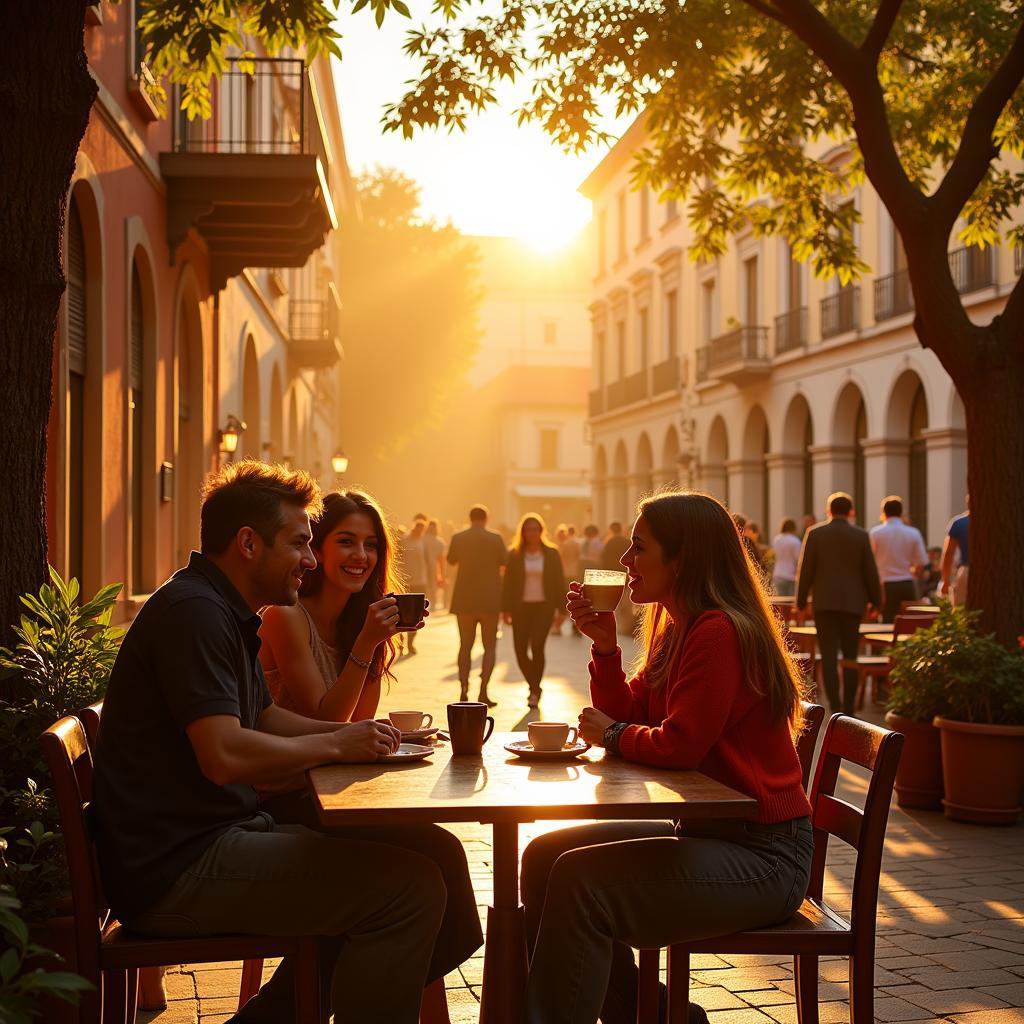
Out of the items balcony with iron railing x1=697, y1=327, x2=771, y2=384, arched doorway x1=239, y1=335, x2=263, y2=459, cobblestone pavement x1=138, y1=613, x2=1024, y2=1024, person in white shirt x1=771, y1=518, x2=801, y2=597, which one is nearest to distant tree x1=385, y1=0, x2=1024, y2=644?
cobblestone pavement x1=138, y1=613, x2=1024, y2=1024

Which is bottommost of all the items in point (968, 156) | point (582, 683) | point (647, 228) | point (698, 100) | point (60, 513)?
point (582, 683)

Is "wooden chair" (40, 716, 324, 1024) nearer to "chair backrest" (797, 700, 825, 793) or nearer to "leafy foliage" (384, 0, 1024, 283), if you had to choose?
"chair backrest" (797, 700, 825, 793)

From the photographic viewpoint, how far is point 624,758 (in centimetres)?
380

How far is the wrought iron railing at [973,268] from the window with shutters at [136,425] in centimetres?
1386

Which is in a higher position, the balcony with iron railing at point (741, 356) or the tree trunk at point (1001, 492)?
the balcony with iron railing at point (741, 356)

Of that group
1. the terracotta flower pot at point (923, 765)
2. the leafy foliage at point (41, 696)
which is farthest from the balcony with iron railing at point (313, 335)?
the leafy foliage at point (41, 696)

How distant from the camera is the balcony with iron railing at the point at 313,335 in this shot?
80.7 feet

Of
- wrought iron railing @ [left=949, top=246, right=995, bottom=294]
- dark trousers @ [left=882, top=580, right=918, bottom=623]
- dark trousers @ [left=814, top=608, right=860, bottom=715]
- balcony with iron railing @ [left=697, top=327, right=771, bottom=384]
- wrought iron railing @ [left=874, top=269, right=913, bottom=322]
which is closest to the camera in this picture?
dark trousers @ [left=814, top=608, right=860, bottom=715]

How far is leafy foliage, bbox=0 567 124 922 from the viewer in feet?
12.1

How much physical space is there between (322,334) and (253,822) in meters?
22.4

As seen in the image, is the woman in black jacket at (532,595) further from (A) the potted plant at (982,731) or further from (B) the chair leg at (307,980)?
(B) the chair leg at (307,980)

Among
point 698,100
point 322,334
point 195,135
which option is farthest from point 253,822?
point 322,334

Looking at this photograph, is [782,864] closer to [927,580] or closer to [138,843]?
[138,843]

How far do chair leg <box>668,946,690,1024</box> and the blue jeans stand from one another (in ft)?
0.47
